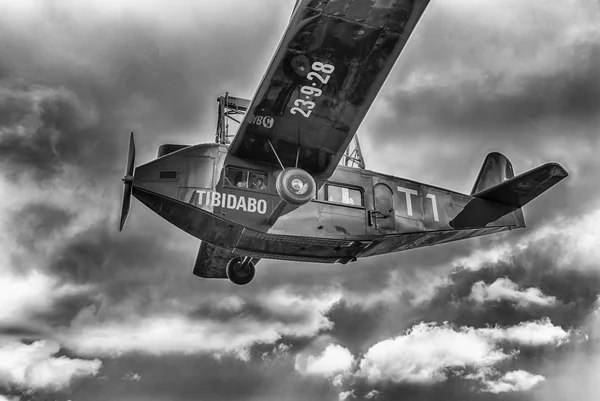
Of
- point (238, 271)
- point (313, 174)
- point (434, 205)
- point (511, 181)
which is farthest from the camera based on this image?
→ point (238, 271)

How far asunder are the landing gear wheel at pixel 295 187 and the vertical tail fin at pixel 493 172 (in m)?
6.85

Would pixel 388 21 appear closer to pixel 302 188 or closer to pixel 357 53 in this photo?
pixel 357 53

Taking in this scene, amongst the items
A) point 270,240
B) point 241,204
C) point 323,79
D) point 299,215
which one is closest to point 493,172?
point 299,215

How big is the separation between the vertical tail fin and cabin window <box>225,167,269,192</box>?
6.84 metres

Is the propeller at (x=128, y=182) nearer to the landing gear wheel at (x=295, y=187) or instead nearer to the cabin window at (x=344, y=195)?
the landing gear wheel at (x=295, y=187)

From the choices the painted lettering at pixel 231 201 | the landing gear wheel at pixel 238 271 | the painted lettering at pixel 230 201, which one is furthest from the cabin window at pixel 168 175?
the landing gear wheel at pixel 238 271

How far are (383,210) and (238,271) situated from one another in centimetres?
464

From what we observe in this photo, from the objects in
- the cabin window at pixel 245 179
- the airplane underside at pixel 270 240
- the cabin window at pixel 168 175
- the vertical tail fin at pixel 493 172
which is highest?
the vertical tail fin at pixel 493 172

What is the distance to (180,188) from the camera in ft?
38.2

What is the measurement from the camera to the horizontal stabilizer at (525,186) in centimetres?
1323

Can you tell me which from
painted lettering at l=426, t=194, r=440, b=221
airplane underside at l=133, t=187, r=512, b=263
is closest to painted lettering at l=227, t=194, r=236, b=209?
airplane underside at l=133, t=187, r=512, b=263

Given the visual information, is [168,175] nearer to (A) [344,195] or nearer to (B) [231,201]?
(B) [231,201]

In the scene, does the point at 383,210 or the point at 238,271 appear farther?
the point at 238,271

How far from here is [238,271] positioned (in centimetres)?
1570
